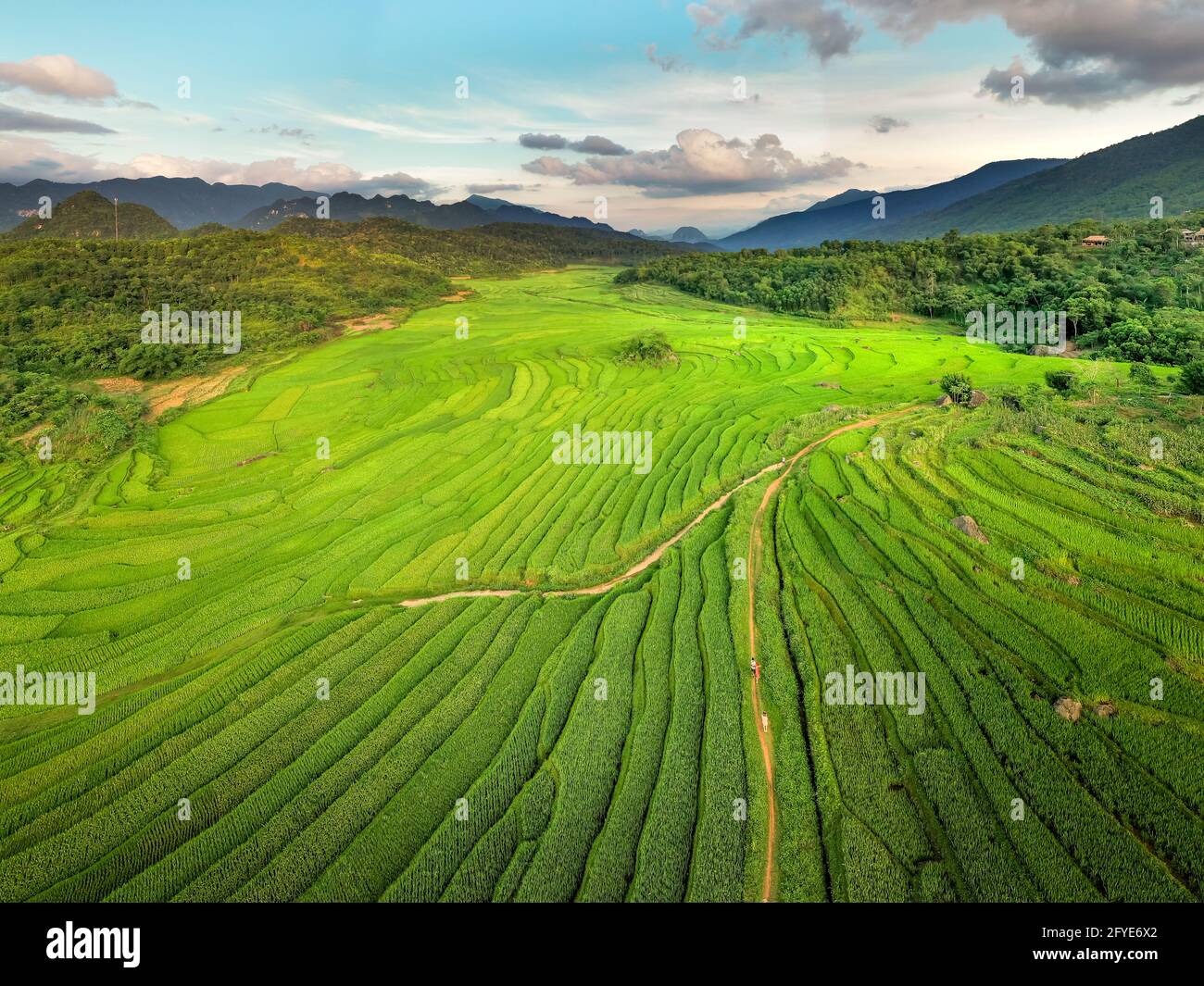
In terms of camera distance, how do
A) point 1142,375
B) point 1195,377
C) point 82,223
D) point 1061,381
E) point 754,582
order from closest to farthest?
point 754,582 < point 1195,377 < point 1142,375 < point 1061,381 < point 82,223

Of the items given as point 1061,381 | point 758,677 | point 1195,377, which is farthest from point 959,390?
point 758,677

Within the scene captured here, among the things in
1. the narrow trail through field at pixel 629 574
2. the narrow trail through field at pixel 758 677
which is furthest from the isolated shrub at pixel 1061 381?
the narrow trail through field at pixel 629 574

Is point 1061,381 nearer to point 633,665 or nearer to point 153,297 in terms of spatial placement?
point 633,665

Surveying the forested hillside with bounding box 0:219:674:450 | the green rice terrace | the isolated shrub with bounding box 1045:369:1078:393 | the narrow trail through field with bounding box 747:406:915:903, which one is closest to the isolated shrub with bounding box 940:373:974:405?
A: the green rice terrace

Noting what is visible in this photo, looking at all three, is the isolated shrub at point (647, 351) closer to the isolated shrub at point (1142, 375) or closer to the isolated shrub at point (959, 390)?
the isolated shrub at point (959, 390)

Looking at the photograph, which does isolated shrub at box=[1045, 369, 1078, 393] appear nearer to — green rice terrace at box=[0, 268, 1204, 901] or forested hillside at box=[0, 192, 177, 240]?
green rice terrace at box=[0, 268, 1204, 901]

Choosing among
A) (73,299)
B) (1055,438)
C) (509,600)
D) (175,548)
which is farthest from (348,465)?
(73,299)
